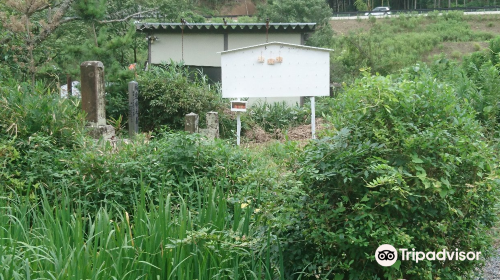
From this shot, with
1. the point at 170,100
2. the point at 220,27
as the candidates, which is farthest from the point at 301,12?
the point at 170,100

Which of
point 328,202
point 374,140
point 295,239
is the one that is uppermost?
point 374,140

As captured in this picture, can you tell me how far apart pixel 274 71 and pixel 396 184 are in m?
8.82

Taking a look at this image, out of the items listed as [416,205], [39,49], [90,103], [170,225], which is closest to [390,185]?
[416,205]

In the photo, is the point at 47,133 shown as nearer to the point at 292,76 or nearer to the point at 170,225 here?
the point at 170,225

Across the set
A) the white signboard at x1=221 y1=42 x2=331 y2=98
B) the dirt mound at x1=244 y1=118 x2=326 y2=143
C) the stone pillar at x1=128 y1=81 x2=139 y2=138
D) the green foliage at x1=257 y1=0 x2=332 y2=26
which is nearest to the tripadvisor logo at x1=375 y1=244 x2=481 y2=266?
the white signboard at x1=221 y1=42 x2=331 y2=98

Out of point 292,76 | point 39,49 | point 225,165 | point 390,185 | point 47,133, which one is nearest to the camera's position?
point 390,185

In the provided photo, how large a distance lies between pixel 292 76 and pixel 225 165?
6265 millimetres

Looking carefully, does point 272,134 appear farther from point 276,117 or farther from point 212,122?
point 212,122

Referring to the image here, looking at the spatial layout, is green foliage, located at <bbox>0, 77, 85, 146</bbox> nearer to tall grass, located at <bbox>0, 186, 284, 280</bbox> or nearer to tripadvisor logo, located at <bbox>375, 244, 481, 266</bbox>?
tall grass, located at <bbox>0, 186, 284, 280</bbox>

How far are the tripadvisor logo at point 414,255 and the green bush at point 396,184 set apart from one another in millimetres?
34

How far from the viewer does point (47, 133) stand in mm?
6461

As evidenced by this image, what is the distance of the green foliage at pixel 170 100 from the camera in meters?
13.0

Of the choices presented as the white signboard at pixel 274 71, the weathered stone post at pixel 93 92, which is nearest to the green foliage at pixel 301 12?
the white signboard at pixel 274 71

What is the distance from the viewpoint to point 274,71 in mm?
11859
